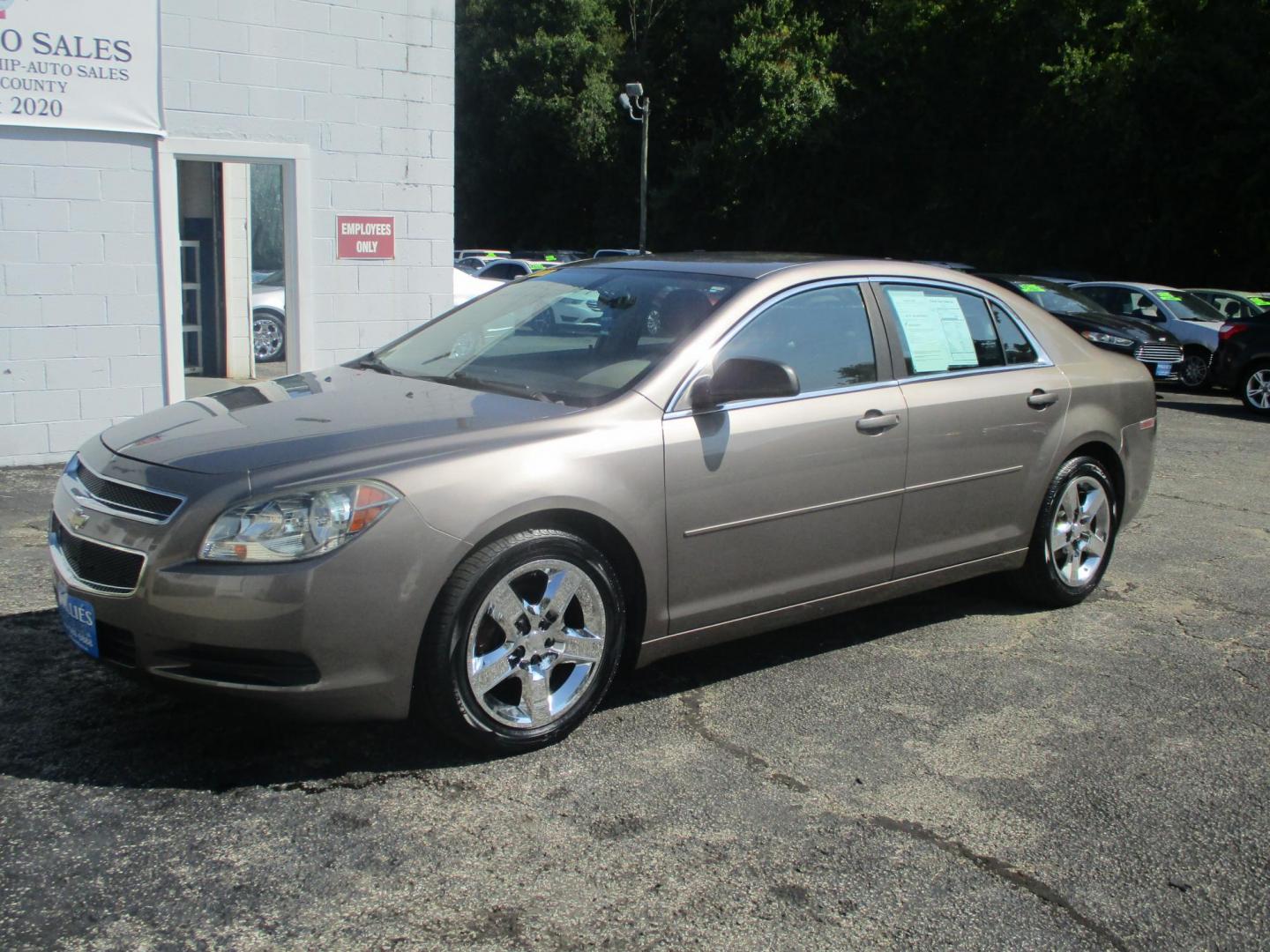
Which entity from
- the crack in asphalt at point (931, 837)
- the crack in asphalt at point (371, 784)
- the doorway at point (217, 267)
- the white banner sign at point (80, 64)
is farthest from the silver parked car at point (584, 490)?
the doorway at point (217, 267)

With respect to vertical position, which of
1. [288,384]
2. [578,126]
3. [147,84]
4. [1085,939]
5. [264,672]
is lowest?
[1085,939]

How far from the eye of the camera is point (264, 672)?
357 centimetres

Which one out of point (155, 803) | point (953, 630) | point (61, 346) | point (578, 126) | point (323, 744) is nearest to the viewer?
point (155, 803)

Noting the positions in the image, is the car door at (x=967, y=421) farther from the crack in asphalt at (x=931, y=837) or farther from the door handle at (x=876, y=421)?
the crack in asphalt at (x=931, y=837)

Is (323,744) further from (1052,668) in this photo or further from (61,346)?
(61,346)

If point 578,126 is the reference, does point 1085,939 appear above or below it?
below

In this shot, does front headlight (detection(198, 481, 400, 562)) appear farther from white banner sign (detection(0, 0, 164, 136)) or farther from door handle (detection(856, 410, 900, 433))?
white banner sign (detection(0, 0, 164, 136))

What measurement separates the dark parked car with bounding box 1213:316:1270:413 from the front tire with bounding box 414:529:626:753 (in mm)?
13638

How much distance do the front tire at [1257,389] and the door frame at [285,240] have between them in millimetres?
11351

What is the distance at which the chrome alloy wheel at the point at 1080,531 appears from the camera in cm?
573

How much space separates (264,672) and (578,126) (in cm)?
5259

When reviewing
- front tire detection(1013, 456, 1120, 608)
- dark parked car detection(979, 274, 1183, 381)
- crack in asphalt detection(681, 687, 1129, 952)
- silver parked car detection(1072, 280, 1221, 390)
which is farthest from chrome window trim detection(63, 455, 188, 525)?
silver parked car detection(1072, 280, 1221, 390)

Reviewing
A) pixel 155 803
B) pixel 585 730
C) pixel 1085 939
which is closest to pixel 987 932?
pixel 1085 939

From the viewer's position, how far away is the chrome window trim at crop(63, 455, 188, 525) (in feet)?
11.9
